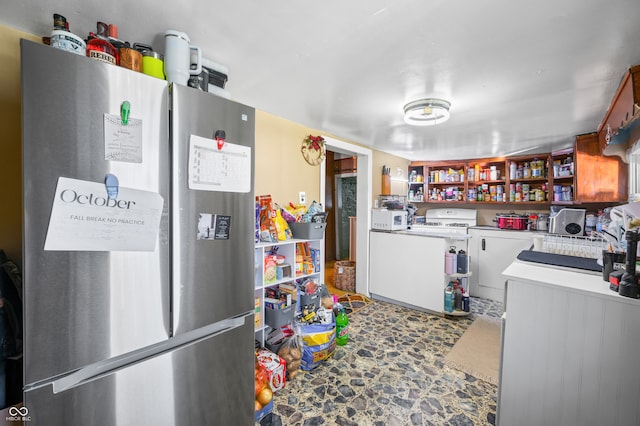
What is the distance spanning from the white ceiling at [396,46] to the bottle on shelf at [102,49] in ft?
0.53

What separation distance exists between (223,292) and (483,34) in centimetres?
173

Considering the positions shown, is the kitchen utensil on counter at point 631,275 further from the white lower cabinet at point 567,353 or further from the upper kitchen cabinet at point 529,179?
the upper kitchen cabinet at point 529,179

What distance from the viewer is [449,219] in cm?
454

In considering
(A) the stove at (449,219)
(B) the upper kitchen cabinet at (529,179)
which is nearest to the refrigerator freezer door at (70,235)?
(A) the stove at (449,219)

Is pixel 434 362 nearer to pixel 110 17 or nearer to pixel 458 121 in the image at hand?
pixel 458 121

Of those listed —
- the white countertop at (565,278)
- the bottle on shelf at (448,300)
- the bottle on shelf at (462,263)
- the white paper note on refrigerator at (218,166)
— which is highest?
the white paper note on refrigerator at (218,166)

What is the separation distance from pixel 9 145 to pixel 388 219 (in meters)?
3.28

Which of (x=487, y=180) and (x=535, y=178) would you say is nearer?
(x=535, y=178)

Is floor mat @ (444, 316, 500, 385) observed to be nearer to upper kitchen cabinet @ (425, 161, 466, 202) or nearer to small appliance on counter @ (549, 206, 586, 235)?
small appliance on counter @ (549, 206, 586, 235)

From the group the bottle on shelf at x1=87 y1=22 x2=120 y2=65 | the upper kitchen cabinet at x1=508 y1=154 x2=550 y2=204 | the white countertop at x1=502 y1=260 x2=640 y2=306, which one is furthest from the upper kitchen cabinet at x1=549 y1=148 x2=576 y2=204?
the bottle on shelf at x1=87 y1=22 x2=120 y2=65

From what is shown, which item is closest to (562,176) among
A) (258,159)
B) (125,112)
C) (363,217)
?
(363,217)

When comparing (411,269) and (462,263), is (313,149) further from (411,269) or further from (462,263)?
(462,263)

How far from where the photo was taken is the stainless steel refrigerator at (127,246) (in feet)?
2.64

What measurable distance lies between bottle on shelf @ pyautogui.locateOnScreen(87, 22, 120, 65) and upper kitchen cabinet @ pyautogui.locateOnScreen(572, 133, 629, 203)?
13.4ft
